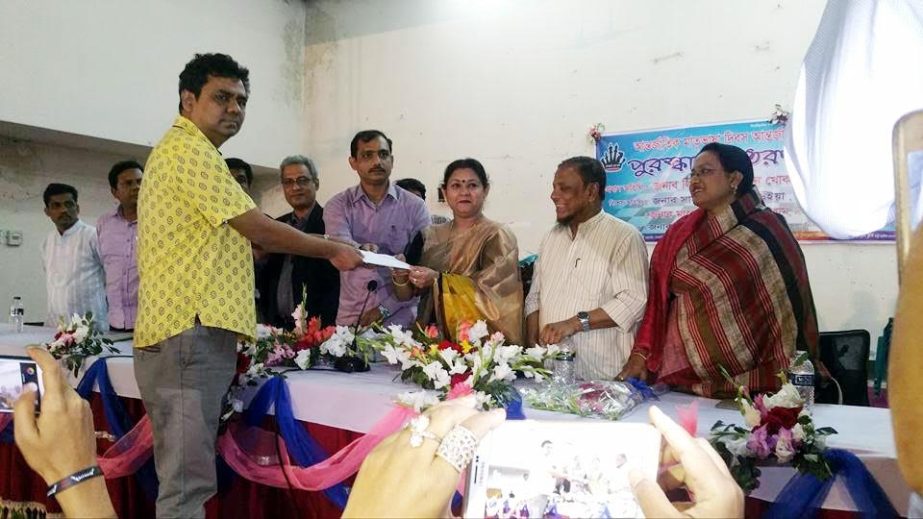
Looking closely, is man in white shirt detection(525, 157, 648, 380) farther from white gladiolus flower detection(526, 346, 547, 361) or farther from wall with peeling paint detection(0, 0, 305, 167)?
wall with peeling paint detection(0, 0, 305, 167)

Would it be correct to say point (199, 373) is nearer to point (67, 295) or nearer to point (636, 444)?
point (636, 444)

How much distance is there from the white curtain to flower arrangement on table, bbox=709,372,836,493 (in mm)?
419

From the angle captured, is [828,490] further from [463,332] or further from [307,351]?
[307,351]

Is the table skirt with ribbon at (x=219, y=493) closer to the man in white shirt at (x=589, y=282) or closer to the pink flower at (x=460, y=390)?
the pink flower at (x=460, y=390)

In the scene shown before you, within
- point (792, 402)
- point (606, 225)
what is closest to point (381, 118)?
point (606, 225)

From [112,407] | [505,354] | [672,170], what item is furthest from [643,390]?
[672,170]

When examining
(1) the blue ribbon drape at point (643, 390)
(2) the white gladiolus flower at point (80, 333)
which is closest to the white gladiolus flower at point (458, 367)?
(1) the blue ribbon drape at point (643, 390)

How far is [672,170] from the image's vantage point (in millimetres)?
4586

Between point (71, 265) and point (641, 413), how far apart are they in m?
3.60

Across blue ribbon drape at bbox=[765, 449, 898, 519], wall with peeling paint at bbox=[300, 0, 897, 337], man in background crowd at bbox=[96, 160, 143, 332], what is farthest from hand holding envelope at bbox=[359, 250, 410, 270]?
wall with peeling paint at bbox=[300, 0, 897, 337]

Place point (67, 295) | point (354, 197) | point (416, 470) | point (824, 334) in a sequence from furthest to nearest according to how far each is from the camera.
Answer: point (67, 295) → point (354, 197) → point (824, 334) → point (416, 470)

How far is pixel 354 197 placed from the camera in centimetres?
331

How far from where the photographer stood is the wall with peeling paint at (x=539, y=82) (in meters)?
4.27

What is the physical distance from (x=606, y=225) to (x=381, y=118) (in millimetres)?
3988
